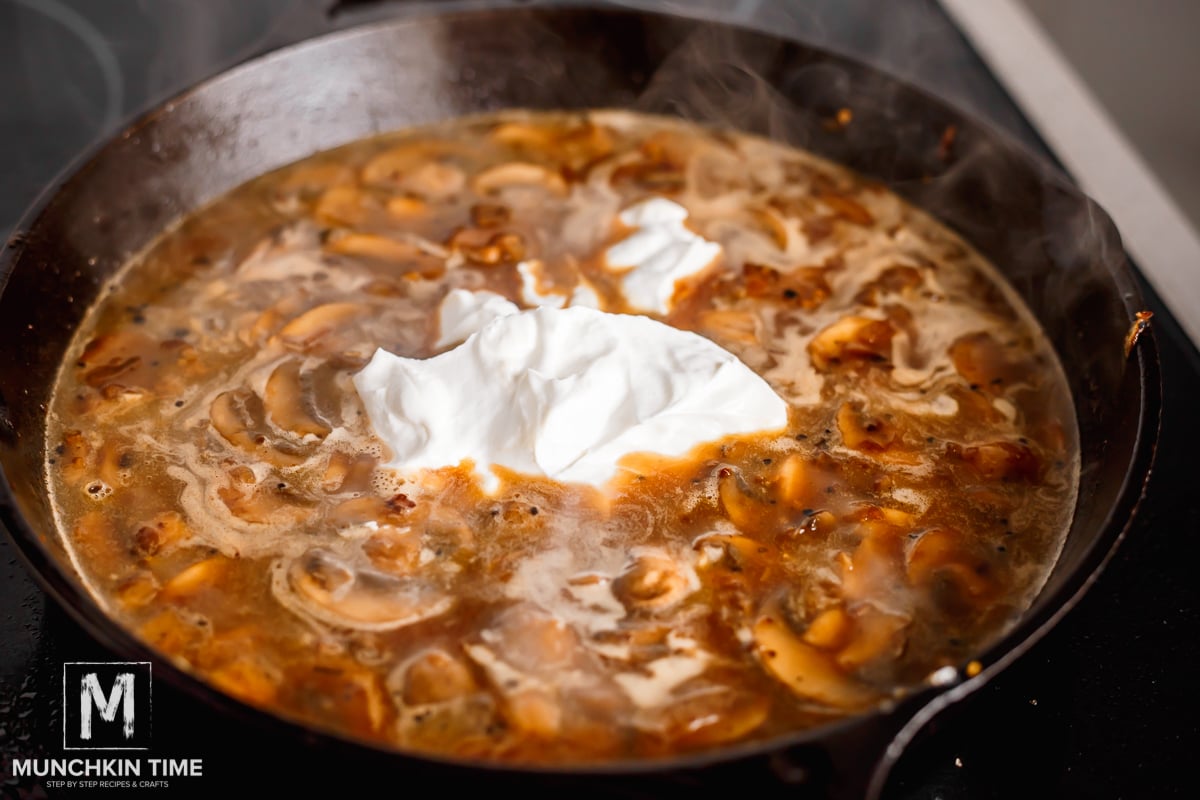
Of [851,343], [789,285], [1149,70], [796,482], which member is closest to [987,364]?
[851,343]

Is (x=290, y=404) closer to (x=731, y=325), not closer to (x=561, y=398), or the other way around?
(x=561, y=398)

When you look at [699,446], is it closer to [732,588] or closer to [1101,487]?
[732,588]

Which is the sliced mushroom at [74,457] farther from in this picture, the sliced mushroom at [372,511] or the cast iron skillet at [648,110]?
the sliced mushroom at [372,511]

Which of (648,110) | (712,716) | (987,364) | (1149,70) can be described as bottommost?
(712,716)

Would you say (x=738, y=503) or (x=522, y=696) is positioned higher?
(x=738, y=503)

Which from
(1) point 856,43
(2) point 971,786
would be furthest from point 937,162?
(2) point 971,786

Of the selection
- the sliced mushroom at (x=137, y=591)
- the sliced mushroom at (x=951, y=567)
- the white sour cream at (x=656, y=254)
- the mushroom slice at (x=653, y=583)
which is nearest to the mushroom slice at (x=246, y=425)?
the sliced mushroom at (x=137, y=591)
